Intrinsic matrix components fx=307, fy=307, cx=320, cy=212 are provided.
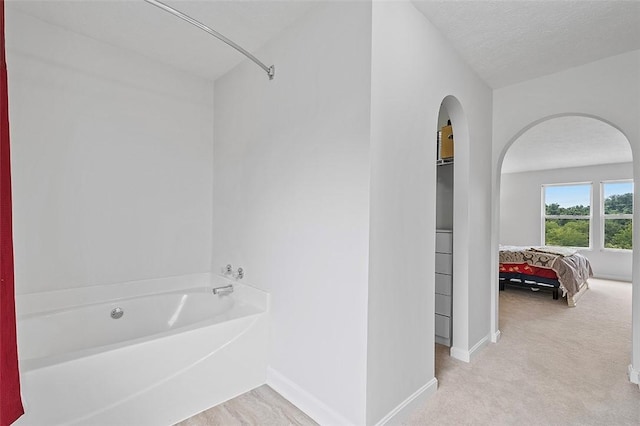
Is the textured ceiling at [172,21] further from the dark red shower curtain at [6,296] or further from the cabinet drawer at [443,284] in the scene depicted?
the cabinet drawer at [443,284]

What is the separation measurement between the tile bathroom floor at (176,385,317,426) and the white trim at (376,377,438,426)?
0.41 m

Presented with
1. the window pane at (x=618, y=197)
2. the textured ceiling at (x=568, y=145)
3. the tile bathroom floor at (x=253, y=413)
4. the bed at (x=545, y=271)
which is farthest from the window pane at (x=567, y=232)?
the tile bathroom floor at (x=253, y=413)

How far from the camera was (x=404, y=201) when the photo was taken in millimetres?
1768

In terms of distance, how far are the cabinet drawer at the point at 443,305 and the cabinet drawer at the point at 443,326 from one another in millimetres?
42

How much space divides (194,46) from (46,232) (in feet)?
5.46

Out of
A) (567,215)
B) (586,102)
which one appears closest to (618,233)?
(567,215)

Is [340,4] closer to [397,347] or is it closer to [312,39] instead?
[312,39]

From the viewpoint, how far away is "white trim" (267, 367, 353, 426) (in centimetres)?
163

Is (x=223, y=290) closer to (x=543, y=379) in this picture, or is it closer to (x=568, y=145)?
(x=543, y=379)

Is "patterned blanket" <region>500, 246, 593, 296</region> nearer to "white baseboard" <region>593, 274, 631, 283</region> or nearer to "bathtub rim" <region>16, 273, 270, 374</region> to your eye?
"white baseboard" <region>593, 274, 631, 283</region>

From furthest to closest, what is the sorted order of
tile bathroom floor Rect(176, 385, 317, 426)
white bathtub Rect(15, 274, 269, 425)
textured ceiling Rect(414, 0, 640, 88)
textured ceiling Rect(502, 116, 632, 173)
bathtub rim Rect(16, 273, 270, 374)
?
textured ceiling Rect(502, 116, 632, 173) → textured ceiling Rect(414, 0, 640, 88) → tile bathroom floor Rect(176, 385, 317, 426) → bathtub rim Rect(16, 273, 270, 374) → white bathtub Rect(15, 274, 269, 425)

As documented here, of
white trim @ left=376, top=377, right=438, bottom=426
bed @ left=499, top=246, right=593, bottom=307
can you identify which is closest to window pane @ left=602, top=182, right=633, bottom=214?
bed @ left=499, top=246, right=593, bottom=307

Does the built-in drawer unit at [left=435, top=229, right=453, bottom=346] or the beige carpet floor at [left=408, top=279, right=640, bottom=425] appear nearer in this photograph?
the beige carpet floor at [left=408, top=279, right=640, bottom=425]

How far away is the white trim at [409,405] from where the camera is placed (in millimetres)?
1629
